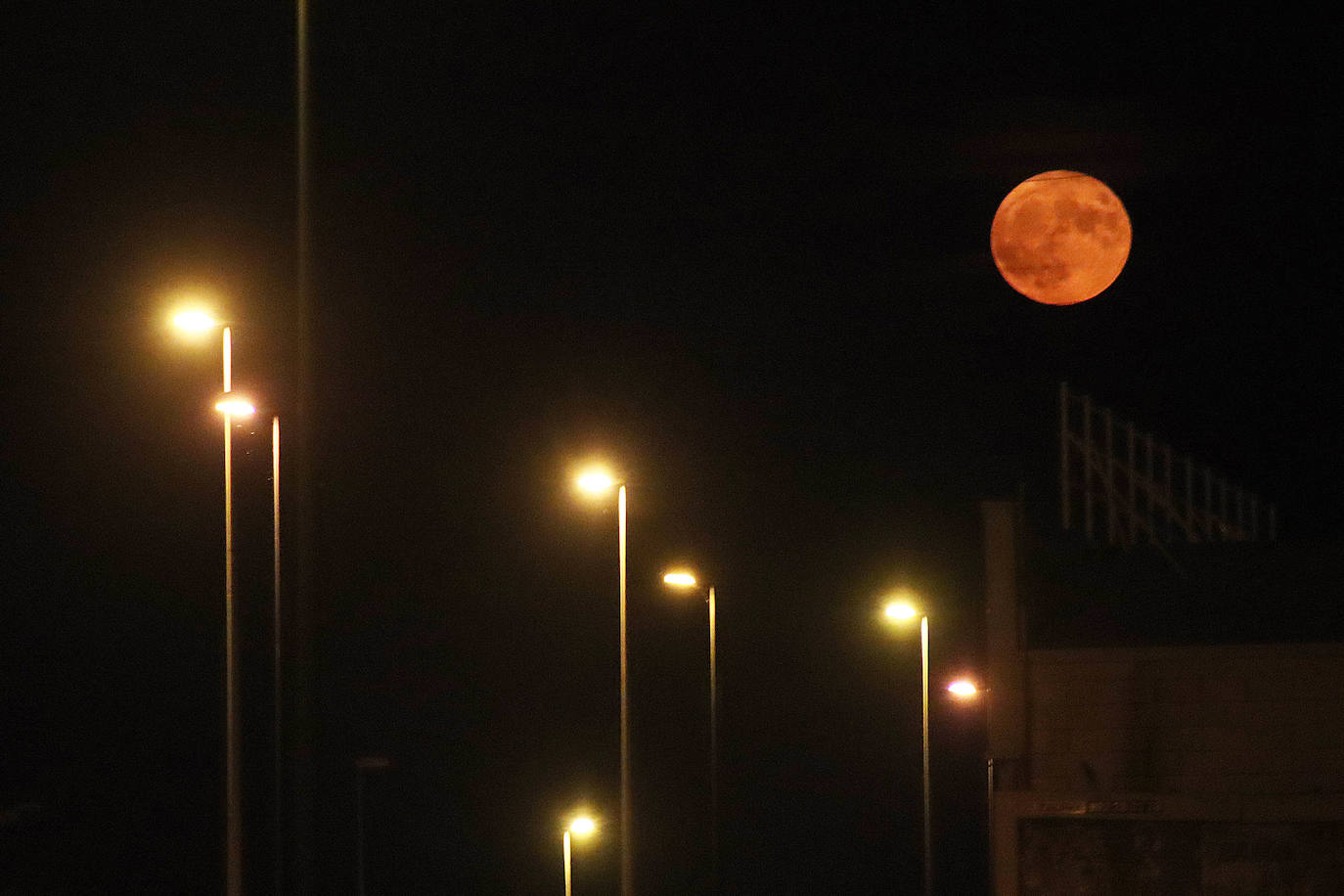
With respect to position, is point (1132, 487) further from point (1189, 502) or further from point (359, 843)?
point (359, 843)

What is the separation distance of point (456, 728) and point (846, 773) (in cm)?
1086

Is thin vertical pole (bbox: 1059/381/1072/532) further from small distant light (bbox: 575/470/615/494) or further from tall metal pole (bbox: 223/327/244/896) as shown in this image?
tall metal pole (bbox: 223/327/244/896)

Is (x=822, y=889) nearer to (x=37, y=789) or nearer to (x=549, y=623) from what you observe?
(x=549, y=623)

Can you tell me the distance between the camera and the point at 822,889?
47.2m

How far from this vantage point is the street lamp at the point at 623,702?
71.1 ft

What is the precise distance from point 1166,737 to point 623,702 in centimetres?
1150

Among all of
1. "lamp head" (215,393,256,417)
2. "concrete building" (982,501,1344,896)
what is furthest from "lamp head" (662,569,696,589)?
"lamp head" (215,393,256,417)

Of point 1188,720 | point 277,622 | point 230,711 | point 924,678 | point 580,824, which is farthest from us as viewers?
point 924,678

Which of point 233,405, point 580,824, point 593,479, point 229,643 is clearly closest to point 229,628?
point 229,643

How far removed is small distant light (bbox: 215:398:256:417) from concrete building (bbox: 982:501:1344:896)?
15816 mm

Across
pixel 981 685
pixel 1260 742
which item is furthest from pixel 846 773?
pixel 1260 742

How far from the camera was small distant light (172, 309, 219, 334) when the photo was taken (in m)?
16.8

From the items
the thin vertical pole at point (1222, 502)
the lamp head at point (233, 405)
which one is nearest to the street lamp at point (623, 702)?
the lamp head at point (233, 405)

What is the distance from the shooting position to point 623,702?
2298 cm
